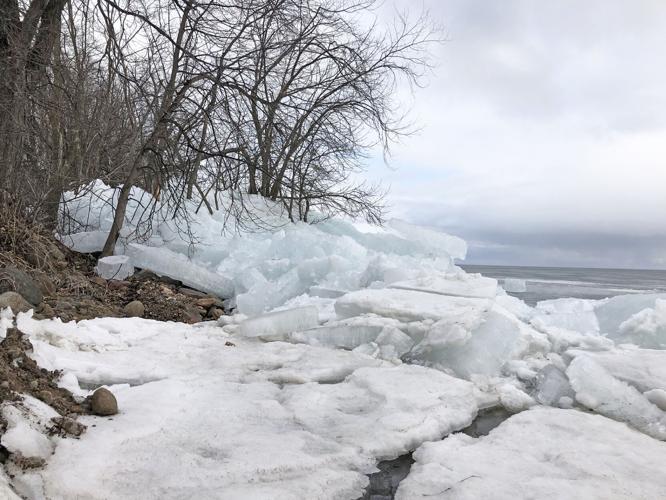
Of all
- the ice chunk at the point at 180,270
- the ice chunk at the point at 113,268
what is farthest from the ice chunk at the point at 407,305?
the ice chunk at the point at 113,268

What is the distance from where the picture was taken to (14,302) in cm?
355

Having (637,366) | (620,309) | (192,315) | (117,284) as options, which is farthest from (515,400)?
(117,284)

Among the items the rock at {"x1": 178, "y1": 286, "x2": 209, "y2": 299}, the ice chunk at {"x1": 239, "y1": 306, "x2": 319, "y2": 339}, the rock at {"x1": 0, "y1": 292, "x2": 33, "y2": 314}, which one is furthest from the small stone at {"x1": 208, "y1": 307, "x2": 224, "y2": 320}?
the rock at {"x1": 0, "y1": 292, "x2": 33, "y2": 314}

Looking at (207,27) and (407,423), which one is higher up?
(207,27)

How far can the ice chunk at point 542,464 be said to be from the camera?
6.81ft

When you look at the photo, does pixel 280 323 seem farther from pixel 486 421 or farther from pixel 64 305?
pixel 486 421

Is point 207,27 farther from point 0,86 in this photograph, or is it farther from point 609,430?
point 609,430

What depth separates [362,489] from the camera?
2148 mm

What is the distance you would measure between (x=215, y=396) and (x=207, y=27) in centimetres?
425

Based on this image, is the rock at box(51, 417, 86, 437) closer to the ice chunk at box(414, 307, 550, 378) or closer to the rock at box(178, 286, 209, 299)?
the ice chunk at box(414, 307, 550, 378)

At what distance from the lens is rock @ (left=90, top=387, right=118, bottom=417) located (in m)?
2.56

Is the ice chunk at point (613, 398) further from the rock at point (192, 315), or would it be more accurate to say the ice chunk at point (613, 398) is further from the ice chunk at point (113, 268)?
the ice chunk at point (113, 268)

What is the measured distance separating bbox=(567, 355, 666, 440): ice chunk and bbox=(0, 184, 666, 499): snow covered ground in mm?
11

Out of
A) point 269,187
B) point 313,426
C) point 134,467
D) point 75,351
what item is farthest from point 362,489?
point 269,187
